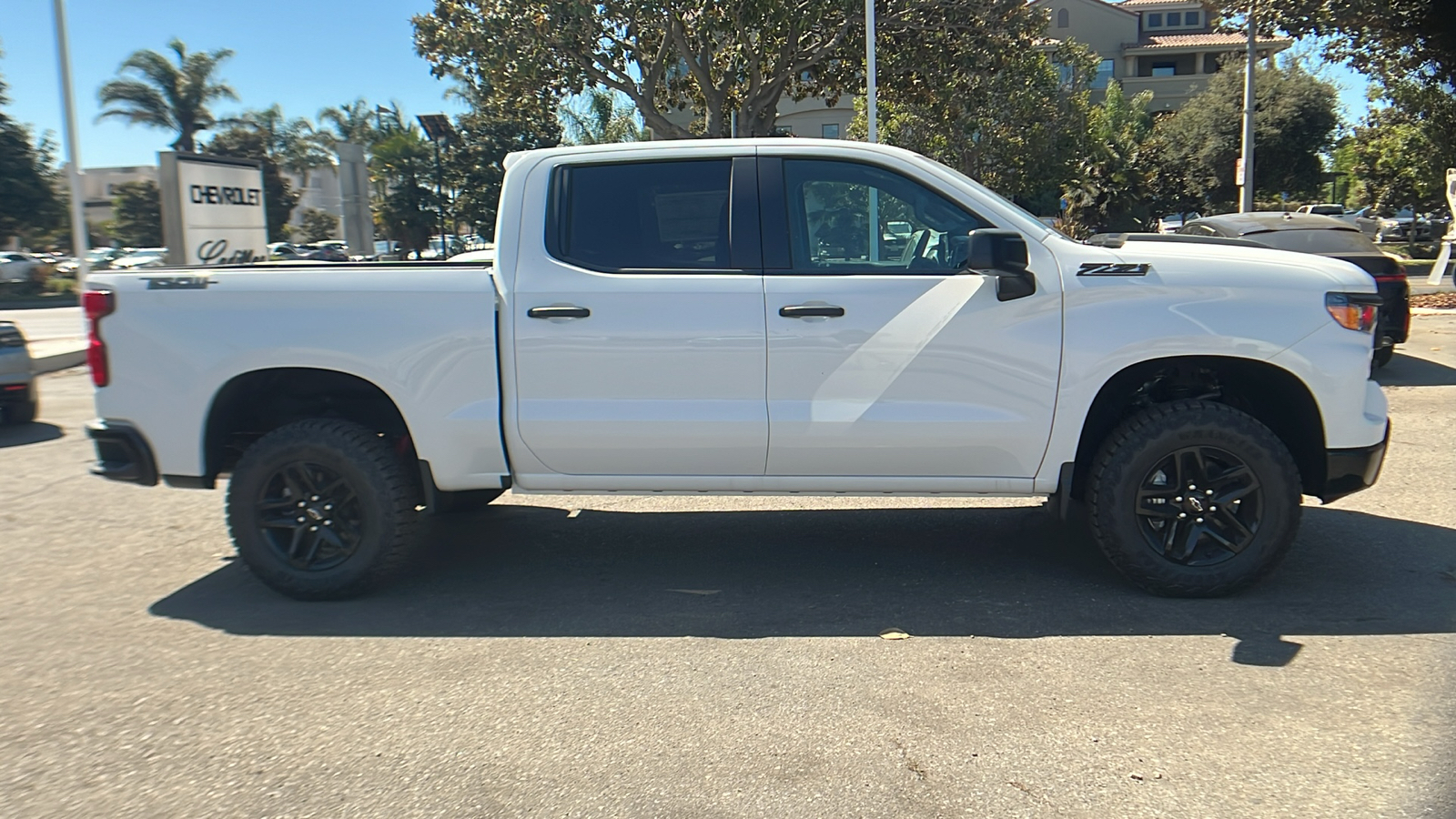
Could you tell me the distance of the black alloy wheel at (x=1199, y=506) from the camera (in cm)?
477

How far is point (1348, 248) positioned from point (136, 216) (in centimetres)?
6073

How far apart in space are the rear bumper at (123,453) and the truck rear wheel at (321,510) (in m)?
0.40

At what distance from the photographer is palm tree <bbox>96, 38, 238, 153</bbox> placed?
4741 centimetres

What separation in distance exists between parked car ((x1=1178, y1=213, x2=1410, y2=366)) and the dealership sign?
1278 cm

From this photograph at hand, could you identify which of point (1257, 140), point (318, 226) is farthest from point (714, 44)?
point (318, 226)

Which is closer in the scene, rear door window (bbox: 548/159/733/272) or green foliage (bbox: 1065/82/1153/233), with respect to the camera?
rear door window (bbox: 548/159/733/272)

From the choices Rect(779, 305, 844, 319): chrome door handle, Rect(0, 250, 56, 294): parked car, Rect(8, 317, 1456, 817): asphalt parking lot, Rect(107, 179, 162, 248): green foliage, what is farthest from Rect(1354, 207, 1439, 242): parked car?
Rect(107, 179, 162, 248): green foliage

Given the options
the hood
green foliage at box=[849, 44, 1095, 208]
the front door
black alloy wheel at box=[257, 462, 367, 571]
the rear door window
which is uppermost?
green foliage at box=[849, 44, 1095, 208]

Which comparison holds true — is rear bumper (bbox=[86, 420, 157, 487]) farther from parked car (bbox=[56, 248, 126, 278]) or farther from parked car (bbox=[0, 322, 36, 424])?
parked car (bbox=[56, 248, 126, 278])

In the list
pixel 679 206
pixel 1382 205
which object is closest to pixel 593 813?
pixel 679 206

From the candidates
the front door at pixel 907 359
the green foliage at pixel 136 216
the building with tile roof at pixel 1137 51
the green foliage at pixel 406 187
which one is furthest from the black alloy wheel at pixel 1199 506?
the building with tile roof at pixel 1137 51

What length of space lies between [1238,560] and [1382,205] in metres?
38.5

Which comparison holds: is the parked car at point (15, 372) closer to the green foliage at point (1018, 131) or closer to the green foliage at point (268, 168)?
the green foliage at point (1018, 131)

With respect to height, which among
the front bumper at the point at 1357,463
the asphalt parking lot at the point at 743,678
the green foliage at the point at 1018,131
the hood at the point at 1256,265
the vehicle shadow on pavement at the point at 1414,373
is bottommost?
the asphalt parking lot at the point at 743,678
